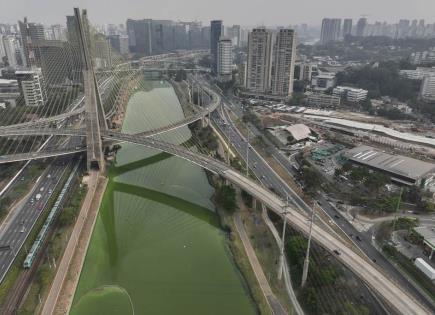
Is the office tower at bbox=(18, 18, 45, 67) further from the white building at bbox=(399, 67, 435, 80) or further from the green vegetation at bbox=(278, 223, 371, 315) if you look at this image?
the white building at bbox=(399, 67, 435, 80)

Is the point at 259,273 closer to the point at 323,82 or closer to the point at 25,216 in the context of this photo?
the point at 25,216

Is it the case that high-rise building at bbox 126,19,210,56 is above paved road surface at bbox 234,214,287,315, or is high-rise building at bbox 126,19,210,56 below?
above

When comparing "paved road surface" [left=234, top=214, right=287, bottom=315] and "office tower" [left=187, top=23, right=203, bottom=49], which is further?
"office tower" [left=187, top=23, right=203, bottom=49]

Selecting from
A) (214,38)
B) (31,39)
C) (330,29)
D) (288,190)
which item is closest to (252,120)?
(288,190)

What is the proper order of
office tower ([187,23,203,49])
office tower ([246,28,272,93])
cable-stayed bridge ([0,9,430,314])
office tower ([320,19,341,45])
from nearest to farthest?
cable-stayed bridge ([0,9,430,314]) → office tower ([246,28,272,93]) → office tower ([187,23,203,49]) → office tower ([320,19,341,45])

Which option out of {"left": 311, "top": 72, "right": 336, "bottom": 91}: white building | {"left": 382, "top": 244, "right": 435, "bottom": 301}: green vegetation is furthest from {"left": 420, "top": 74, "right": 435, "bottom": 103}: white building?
{"left": 382, "top": 244, "right": 435, "bottom": 301}: green vegetation

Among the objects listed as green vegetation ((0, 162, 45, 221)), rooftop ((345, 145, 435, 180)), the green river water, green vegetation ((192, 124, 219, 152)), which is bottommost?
the green river water

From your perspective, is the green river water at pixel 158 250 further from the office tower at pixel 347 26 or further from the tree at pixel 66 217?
the office tower at pixel 347 26

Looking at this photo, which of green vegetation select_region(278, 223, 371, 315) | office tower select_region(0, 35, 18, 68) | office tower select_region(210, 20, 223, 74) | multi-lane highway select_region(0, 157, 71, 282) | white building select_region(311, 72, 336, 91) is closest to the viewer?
green vegetation select_region(278, 223, 371, 315)
